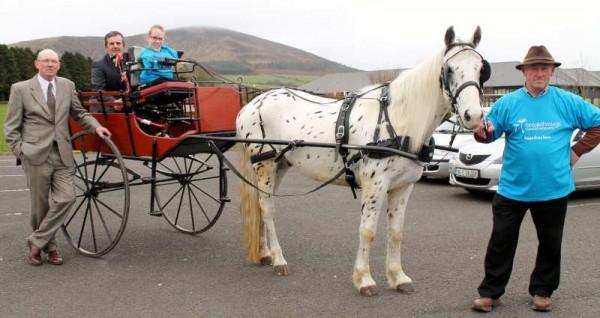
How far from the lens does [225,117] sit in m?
5.93

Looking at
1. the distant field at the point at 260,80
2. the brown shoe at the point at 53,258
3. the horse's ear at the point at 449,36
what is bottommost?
the brown shoe at the point at 53,258

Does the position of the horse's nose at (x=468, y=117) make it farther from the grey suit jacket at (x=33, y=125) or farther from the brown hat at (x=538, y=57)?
the grey suit jacket at (x=33, y=125)

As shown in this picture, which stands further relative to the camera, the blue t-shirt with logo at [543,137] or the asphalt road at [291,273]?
the asphalt road at [291,273]

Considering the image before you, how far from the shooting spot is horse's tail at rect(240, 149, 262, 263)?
18.2 feet

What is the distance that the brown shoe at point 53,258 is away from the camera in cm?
555

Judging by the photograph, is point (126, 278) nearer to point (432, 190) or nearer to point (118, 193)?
point (118, 193)

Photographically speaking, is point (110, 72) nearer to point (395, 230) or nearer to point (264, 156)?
point (264, 156)

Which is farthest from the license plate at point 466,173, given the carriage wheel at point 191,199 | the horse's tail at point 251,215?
the horse's tail at point 251,215

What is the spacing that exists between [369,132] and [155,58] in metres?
2.66

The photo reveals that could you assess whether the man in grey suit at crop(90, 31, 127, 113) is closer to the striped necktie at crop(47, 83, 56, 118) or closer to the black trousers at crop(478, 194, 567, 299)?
the striped necktie at crop(47, 83, 56, 118)

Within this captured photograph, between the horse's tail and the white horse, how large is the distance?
0.4 inches

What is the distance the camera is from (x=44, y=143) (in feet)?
17.5

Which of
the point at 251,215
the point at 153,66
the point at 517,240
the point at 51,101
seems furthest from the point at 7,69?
the point at 517,240

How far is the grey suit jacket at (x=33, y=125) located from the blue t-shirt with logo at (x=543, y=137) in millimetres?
4270
